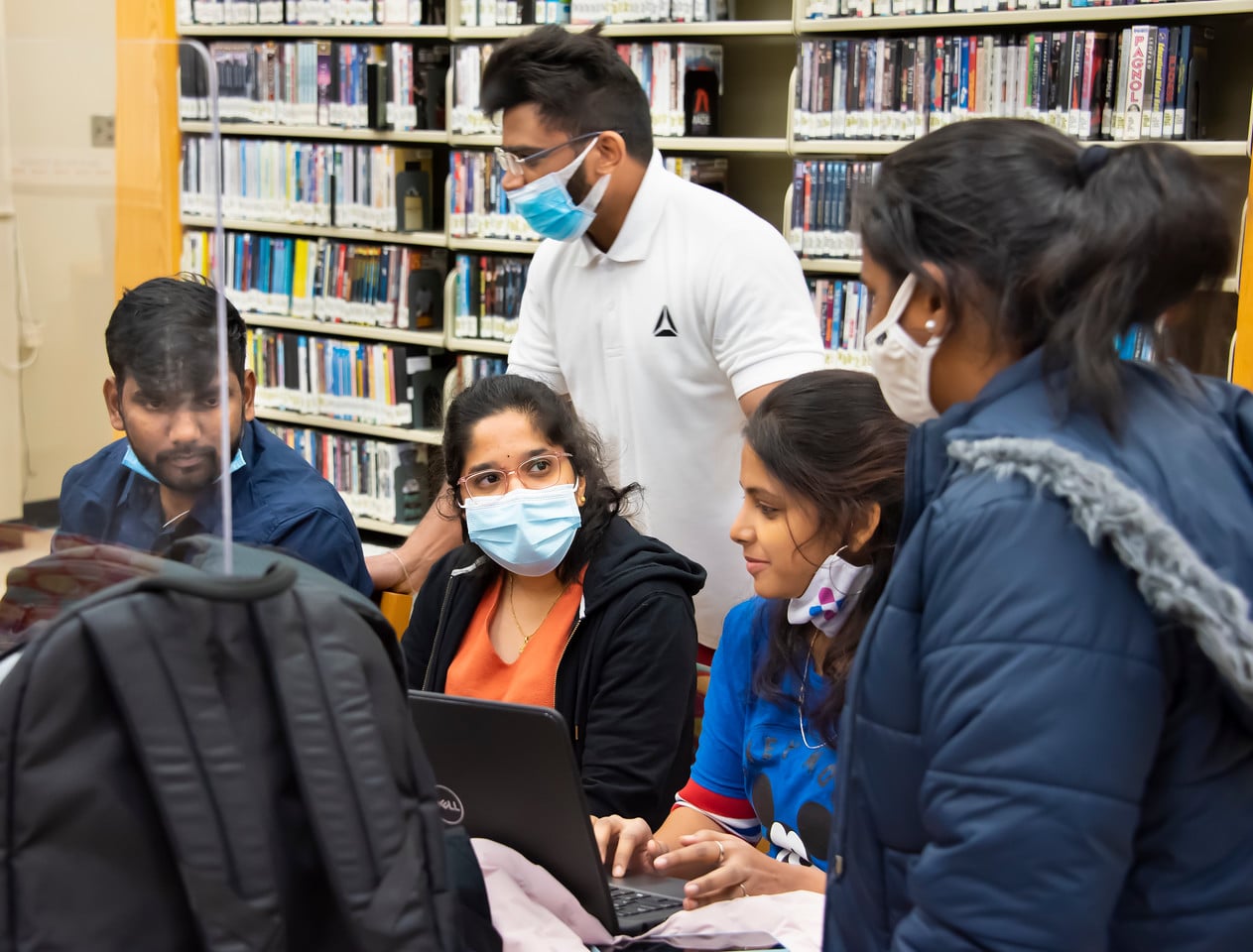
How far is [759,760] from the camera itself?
1598mm

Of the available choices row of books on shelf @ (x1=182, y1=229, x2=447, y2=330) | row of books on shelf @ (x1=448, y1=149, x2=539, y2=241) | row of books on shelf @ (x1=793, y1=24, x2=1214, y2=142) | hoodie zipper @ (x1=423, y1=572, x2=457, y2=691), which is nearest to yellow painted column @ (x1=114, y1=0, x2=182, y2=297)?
hoodie zipper @ (x1=423, y1=572, x2=457, y2=691)

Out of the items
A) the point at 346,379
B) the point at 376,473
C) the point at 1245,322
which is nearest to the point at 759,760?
the point at 1245,322

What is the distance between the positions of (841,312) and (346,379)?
1771 millimetres

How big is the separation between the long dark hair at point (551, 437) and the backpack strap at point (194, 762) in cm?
111

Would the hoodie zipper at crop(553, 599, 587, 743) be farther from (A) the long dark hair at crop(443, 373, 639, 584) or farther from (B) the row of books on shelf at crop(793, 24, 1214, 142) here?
(B) the row of books on shelf at crop(793, 24, 1214, 142)

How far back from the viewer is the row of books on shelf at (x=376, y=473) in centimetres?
441

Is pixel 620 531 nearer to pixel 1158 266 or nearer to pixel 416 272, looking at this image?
pixel 1158 266

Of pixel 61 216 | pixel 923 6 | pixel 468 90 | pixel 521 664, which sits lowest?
pixel 521 664

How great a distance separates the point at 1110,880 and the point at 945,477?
283mm

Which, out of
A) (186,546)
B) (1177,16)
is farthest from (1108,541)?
(1177,16)

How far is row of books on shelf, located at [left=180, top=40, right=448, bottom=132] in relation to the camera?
13.7 feet

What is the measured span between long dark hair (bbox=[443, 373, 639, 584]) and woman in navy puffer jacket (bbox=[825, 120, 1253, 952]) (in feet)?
3.13

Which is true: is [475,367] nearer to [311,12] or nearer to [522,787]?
[311,12]

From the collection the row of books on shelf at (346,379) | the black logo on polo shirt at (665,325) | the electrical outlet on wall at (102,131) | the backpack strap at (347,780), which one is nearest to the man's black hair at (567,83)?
the black logo on polo shirt at (665,325)
